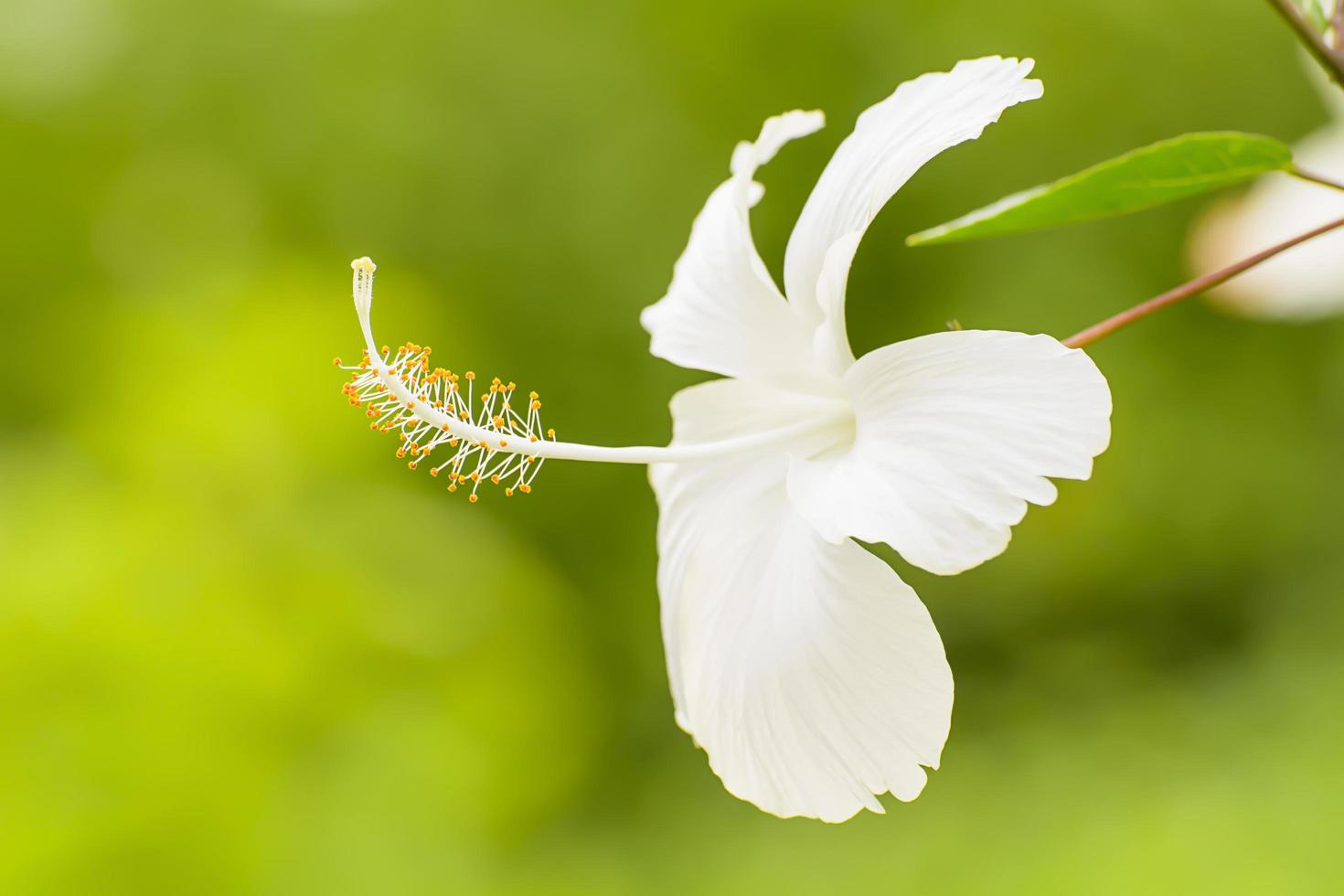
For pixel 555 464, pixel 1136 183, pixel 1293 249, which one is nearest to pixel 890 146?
pixel 1136 183

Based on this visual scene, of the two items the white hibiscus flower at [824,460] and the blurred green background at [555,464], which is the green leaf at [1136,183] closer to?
the white hibiscus flower at [824,460]

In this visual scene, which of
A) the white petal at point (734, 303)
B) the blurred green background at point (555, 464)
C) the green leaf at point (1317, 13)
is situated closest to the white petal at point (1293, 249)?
the green leaf at point (1317, 13)

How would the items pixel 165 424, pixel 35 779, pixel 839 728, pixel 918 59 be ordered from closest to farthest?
pixel 839 728 → pixel 35 779 → pixel 165 424 → pixel 918 59

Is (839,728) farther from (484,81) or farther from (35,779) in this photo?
(484,81)

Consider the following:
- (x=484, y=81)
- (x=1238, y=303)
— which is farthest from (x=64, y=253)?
(x=1238, y=303)

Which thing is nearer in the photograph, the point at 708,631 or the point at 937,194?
the point at 708,631

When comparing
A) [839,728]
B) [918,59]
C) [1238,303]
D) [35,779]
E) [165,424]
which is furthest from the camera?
[918,59]

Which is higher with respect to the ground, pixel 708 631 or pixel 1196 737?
pixel 708 631

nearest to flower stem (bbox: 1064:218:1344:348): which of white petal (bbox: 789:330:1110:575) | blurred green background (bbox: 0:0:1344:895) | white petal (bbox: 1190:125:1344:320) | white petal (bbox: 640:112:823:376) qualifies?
white petal (bbox: 789:330:1110:575)
